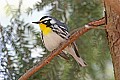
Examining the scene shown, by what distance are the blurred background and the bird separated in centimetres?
2

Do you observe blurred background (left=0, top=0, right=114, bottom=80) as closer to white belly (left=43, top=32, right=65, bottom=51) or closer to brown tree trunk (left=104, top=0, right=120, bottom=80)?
white belly (left=43, top=32, right=65, bottom=51)

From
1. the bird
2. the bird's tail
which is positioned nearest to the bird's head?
the bird

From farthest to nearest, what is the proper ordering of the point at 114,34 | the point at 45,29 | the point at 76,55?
the point at 45,29 < the point at 76,55 < the point at 114,34

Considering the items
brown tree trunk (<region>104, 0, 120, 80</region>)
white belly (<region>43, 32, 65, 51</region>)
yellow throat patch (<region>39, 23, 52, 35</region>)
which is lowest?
white belly (<region>43, 32, 65, 51</region>)

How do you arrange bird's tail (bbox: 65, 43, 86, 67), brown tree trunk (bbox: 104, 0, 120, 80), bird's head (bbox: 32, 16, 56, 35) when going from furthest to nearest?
bird's head (bbox: 32, 16, 56, 35) < bird's tail (bbox: 65, 43, 86, 67) < brown tree trunk (bbox: 104, 0, 120, 80)

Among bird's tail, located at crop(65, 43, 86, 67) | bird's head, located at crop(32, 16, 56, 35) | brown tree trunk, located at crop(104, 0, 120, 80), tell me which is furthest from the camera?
bird's head, located at crop(32, 16, 56, 35)

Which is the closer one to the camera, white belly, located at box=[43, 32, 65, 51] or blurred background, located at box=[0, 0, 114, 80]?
blurred background, located at box=[0, 0, 114, 80]

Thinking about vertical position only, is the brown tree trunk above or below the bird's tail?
above

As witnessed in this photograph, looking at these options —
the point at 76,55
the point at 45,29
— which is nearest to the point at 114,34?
the point at 76,55

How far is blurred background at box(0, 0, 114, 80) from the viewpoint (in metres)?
0.88

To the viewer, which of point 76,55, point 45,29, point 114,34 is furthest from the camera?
point 45,29

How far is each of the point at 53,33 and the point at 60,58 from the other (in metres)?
0.15

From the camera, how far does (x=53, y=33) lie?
1.04 metres

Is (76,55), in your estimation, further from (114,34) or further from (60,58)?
(114,34)
